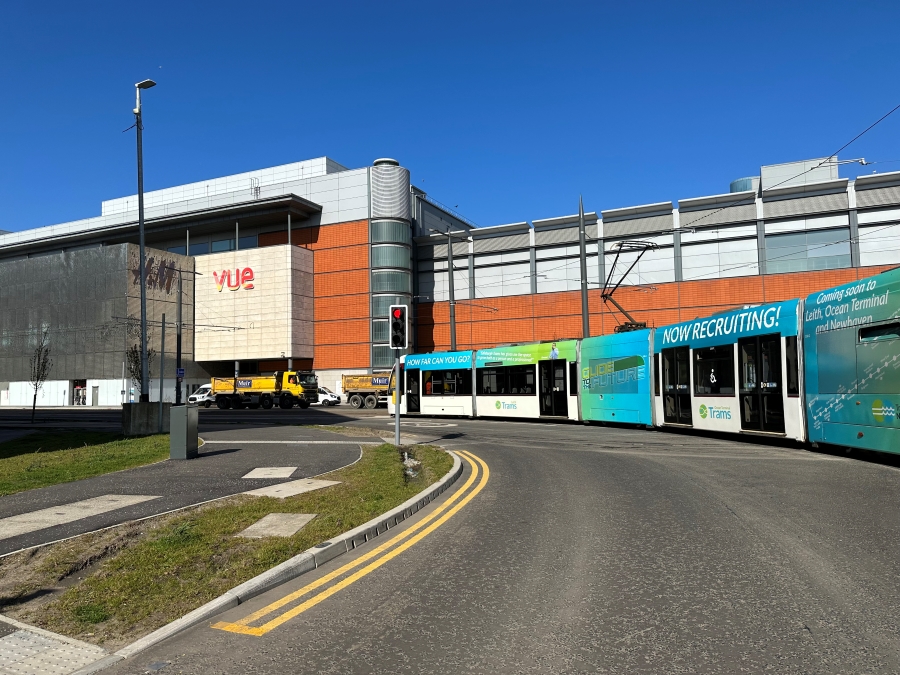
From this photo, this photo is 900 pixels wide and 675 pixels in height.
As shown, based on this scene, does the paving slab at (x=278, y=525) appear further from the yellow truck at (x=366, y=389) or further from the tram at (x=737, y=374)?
the yellow truck at (x=366, y=389)

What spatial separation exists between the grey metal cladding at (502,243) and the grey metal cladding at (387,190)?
8.08 metres

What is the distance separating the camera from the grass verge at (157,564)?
4676 mm

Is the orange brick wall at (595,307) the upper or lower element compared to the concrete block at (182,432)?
upper

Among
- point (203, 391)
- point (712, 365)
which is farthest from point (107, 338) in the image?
point (712, 365)

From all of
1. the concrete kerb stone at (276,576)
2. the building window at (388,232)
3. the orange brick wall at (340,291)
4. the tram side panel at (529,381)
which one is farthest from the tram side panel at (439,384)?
the building window at (388,232)

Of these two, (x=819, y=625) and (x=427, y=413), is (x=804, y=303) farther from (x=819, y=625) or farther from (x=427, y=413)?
(x=427, y=413)

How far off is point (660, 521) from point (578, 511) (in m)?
1.09

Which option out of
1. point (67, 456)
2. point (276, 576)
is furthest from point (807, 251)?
point (276, 576)

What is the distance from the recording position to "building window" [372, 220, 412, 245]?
6216 cm

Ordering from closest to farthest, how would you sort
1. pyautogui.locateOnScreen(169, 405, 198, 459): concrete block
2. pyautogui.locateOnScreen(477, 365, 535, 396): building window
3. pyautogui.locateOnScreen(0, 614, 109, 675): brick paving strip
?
pyautogui.locateOnScreen(0, 614, 109, 675): brick paving strip
pyautogui.locateOnScreen(169, 405, 198, 459): concrete block
pyautogui.locateOnScreen(477, 365, 535, 396): building window

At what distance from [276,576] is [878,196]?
56.0 metres

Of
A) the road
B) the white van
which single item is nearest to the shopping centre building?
the white van

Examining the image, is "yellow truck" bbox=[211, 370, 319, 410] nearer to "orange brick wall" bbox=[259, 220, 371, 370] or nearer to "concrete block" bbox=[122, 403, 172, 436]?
"orange brick wall" bbox=[259, 220, 371, 370]

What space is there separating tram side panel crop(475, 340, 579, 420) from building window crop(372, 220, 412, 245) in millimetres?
34674
